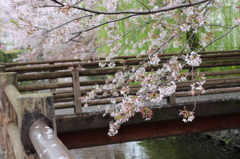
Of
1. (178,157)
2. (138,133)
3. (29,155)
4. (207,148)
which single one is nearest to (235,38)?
(207,148)

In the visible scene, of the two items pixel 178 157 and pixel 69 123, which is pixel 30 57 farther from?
pixel 69 123

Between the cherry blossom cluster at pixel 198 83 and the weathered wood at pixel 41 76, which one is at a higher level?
the weathered wood at pixel 41 76

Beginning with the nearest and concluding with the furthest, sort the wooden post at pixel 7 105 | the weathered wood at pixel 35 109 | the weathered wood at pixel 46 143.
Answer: the weathered wood at pixel 46 143, the weathered wood at pixel 35 109, the wooden post at pixel 7 105

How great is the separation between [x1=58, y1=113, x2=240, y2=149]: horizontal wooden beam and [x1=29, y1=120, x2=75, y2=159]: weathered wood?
3589mm

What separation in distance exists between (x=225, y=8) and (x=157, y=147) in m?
5.13

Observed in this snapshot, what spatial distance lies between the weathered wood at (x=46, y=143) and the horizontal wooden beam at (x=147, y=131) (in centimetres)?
359

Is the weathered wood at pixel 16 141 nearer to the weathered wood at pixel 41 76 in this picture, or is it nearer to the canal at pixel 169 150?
the weathered wood at pixel 41 76

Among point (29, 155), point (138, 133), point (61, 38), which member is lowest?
point (138, 133)

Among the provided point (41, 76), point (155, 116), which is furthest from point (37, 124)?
point (155, 116)

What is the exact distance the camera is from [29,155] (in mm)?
1473

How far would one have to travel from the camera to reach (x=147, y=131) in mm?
5309

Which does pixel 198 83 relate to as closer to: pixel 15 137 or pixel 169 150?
pixel 15 137

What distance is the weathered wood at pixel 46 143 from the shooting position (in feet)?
3.30

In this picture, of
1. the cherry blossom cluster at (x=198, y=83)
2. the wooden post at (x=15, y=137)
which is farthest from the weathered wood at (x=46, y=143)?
the cherry blossom cluster at (x=198, y=83)
